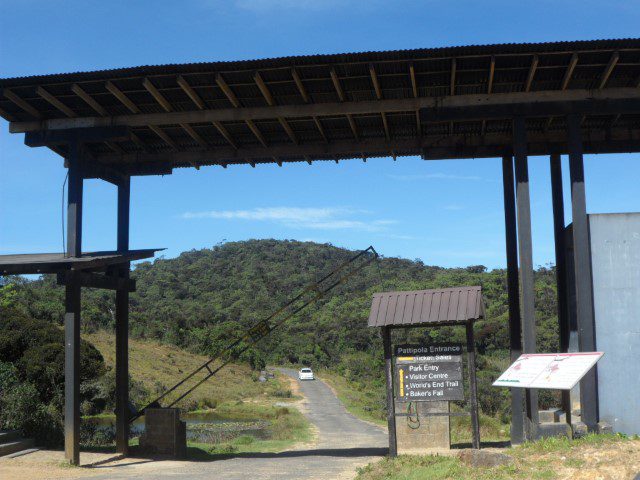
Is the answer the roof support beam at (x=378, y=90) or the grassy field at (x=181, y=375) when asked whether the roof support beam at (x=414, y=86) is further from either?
the grassy field at (x=181, y=375)

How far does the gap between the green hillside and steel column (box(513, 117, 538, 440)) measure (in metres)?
15.1

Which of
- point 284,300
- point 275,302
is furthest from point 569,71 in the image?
point 284,300

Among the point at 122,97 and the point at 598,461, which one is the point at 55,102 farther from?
the point at 598,461

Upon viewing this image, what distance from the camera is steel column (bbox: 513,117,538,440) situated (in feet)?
43.5

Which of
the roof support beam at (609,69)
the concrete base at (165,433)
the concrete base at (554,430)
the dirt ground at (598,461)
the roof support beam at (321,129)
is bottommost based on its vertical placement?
the concrete base at (165,433)

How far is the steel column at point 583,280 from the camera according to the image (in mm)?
12734

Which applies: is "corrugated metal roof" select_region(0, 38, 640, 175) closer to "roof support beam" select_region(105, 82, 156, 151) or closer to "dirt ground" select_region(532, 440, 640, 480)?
"roof support beam" select_region(105, 82, 156, 151)

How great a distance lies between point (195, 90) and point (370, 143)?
13.3 feet

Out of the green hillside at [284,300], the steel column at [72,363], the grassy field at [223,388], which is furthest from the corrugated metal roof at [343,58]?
the green hillside at [284,300]

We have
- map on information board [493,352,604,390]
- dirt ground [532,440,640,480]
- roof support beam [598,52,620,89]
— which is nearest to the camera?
dirt ground [532,440,640,480]

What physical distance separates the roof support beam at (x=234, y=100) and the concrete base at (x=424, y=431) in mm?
6489

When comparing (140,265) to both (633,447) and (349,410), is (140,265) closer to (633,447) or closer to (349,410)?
(349,410)

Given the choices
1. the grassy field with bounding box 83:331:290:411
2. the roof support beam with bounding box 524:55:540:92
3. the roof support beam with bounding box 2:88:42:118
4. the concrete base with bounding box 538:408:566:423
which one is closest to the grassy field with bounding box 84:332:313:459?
the grassy field with bounding box 83:331:290:411

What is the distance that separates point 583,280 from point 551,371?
3.70 m
